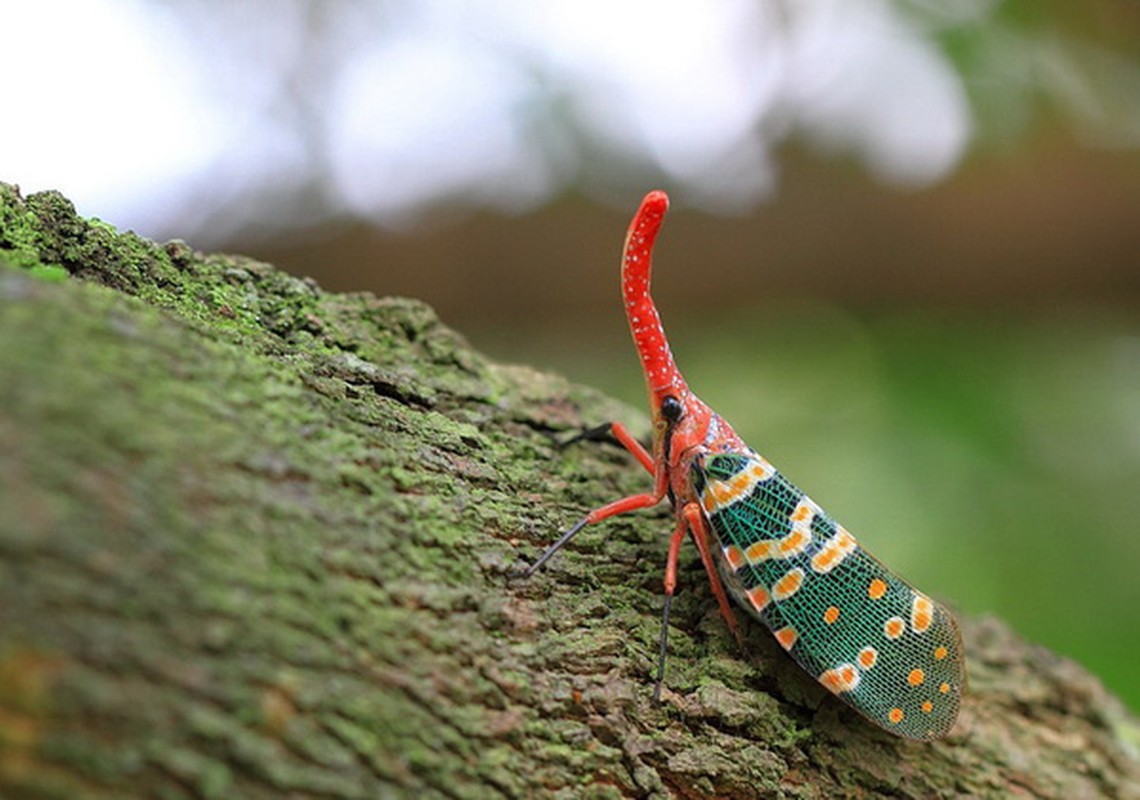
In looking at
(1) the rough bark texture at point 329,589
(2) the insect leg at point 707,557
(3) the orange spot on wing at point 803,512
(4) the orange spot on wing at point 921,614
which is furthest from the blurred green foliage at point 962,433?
(2) the insect leg at point 707,557

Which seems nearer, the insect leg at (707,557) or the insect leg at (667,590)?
the insect leg at (667,590)

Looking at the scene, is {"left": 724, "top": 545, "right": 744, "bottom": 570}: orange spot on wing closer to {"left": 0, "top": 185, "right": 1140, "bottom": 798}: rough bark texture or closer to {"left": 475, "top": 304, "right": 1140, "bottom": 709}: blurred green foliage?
{"left": 0, "top": 185, "right": 1140, "bottom": 798}: rough bark texture

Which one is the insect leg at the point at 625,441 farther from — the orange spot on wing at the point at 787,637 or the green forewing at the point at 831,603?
the orange spot on wing at the point at 787,637

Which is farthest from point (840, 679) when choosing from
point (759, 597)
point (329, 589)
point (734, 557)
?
point (329, 589)

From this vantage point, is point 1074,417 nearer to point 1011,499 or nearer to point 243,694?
point 1011,499

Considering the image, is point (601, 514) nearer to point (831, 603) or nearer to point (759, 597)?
point (759, 597)

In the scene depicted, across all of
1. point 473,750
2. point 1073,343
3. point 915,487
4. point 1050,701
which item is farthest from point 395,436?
point 1073,343

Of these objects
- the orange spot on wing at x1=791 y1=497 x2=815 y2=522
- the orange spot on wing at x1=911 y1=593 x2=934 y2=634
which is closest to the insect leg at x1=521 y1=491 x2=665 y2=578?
the orange spot on wing at x1=791 y1=497 x2=815 y2=522
